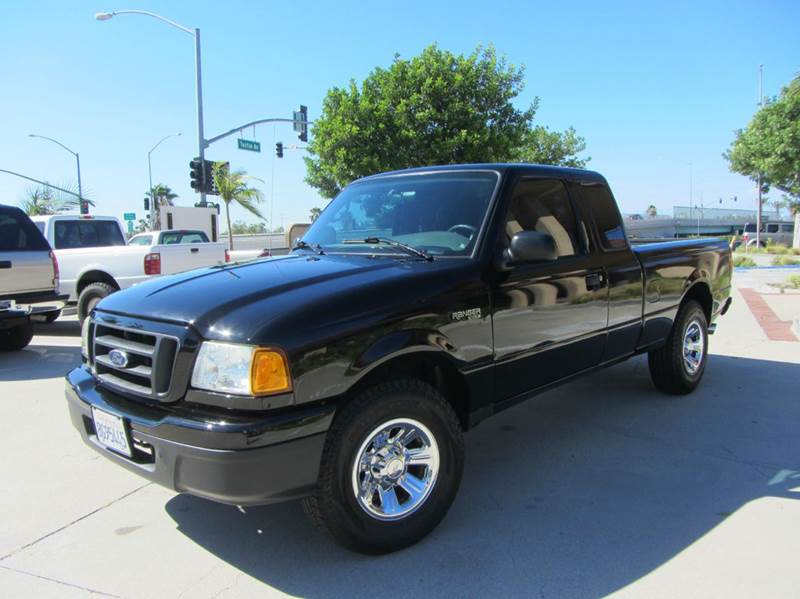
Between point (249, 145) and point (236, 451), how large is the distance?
73.7ft

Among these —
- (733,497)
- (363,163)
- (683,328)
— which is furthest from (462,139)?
(733,497)

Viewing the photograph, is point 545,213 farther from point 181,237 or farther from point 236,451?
point 181,237

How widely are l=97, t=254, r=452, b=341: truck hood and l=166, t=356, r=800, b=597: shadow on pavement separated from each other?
666 mm

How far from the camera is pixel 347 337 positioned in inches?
101

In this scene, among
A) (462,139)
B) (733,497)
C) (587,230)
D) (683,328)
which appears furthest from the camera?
(462,139)

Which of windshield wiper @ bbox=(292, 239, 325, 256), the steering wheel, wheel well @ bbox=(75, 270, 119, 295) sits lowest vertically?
wheel well @ bbox=(75, 270, 119, 295)

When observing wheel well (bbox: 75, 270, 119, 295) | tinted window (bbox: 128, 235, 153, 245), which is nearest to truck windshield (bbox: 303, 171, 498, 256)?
wheel well (bbox: 75, 270, 119, 295)

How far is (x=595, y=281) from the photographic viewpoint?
4.04 m

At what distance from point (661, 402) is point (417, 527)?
129 inches

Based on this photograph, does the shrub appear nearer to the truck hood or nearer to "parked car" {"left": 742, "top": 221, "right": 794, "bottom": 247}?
"parked car" {"left": 742, "top": 221, "right": 794, "bottom": 247}

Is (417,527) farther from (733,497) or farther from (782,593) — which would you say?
(733,497)

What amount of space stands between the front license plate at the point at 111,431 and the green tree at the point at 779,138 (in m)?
22.9

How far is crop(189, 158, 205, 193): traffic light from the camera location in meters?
21.2

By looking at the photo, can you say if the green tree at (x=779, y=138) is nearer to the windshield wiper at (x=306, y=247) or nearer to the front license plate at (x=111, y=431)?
the windshield wiper at (x=306, y=247)
